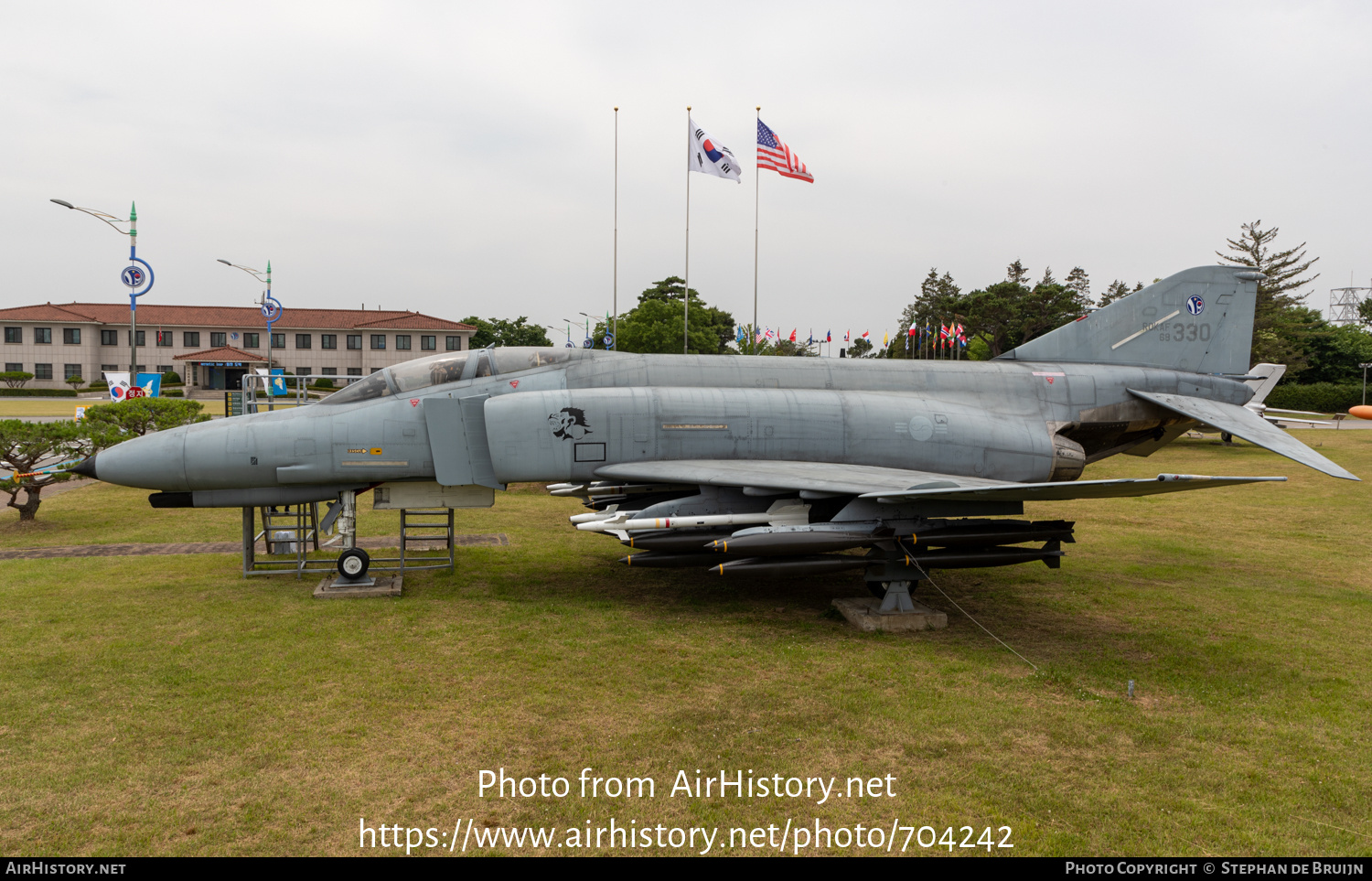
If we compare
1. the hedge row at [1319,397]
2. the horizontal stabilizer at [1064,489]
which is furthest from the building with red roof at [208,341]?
the hedge row at [1319,397]

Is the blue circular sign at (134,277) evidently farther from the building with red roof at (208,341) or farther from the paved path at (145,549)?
the building with red roof at (208,341)

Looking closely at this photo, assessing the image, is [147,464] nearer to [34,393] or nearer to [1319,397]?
[34,393]

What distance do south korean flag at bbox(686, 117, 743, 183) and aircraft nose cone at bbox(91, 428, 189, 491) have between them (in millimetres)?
20897

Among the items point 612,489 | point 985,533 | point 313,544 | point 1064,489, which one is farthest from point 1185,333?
point 313,544

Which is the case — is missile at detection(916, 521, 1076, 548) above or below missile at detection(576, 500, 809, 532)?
below

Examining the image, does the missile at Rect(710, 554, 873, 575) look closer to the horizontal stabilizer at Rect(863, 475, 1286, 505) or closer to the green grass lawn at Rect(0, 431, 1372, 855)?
the green grass lawn at Rect(0, 431, 1372, 855)

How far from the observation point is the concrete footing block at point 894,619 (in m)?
8.31

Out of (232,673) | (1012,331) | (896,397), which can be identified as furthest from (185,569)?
(1012,331)

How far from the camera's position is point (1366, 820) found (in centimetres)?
459

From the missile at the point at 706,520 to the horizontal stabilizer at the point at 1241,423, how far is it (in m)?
5.26

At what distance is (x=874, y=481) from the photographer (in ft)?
27.1

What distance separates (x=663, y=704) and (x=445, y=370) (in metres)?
5.23

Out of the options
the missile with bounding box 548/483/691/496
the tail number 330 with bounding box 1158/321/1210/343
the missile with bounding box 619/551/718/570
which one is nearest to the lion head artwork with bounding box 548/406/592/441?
the missile with bounding box 548/483/691/496

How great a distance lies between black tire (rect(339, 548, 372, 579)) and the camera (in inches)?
364
